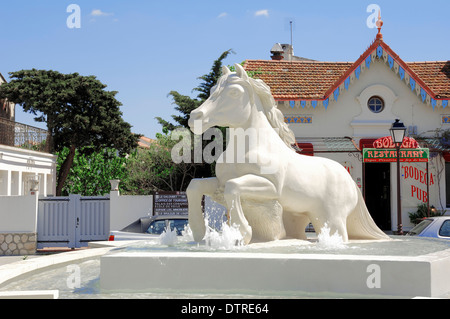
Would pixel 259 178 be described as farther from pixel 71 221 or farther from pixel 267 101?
pixel 71 221

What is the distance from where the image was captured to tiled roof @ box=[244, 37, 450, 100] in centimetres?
1891

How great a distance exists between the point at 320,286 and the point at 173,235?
252 cm

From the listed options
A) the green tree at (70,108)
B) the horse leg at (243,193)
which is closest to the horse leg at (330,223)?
the horse leg at (243,193)

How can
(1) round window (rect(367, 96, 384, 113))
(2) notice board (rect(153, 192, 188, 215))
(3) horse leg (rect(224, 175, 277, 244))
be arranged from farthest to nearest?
(1) round window (rect(367, 96, 384, 113)) < (2) notice board (rect(153, 192, 188, 215)) < (3) horse leg (rect(224, 175, 277, 244))

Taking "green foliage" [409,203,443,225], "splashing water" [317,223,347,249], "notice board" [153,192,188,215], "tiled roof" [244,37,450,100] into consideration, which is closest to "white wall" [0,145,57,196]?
"notice board" [153,192,188,215]

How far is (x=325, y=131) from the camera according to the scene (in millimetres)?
19266

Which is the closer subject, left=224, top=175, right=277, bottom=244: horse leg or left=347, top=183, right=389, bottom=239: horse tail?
left=224, top=175, right=277, bottom=244: horse leg

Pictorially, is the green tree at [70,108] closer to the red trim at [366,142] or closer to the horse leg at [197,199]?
the red trim at [366,142]

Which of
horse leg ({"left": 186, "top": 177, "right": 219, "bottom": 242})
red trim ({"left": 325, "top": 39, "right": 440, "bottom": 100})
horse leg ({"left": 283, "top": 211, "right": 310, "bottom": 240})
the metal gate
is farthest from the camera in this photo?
red trim ({"left": 325, "top": 39, "right": 440, "bottom": 100})

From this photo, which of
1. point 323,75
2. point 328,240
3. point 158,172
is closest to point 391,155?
point 323,75

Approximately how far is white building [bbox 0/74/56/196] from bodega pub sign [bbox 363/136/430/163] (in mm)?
13062

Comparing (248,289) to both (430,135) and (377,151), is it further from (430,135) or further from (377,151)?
(430,135)

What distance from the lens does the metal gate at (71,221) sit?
1694 cm

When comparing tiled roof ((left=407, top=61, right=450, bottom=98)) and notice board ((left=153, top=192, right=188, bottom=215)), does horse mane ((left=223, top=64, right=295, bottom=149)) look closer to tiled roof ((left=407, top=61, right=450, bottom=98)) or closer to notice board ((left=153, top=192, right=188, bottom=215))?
notice board ((left=153, top=192, right=188, bottom=215))
